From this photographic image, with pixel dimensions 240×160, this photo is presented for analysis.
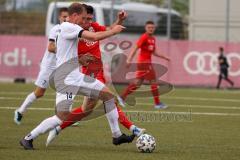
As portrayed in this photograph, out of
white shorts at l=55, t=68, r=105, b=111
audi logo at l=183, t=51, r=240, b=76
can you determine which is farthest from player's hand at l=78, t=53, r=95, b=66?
audi logo at l=183, t=51, r=240, b=76

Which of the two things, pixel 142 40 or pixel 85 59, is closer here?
pixel 85 59

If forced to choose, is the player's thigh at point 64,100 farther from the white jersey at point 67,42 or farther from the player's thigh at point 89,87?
the white jersey at point 67,42

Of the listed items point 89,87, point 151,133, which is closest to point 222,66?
point 151,133

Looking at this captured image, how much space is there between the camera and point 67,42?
1162cm

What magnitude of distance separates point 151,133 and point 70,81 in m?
3.39

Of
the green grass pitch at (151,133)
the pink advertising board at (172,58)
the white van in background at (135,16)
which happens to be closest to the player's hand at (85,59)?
the green grass pitch at (151,133)

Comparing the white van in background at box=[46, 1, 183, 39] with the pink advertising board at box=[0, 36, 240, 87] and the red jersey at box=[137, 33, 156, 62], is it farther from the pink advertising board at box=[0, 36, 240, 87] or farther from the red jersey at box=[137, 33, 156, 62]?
the red jersey at box=[137, 33, 156, 62]

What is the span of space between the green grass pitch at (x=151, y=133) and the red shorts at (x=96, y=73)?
111cm

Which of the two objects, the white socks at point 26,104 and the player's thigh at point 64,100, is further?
the white socks at point 26,104

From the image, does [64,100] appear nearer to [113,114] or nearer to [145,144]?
[113,114]

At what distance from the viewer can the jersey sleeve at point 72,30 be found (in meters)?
11.4

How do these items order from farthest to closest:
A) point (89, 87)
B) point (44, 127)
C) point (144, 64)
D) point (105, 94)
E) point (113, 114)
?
point (144, 64), point (113, 114), point (105, 94), point (89, 87), point (44, 127)

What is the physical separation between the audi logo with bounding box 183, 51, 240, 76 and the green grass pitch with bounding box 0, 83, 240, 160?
8660 mm

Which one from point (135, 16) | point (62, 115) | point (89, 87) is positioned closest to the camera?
point (89, 87)
